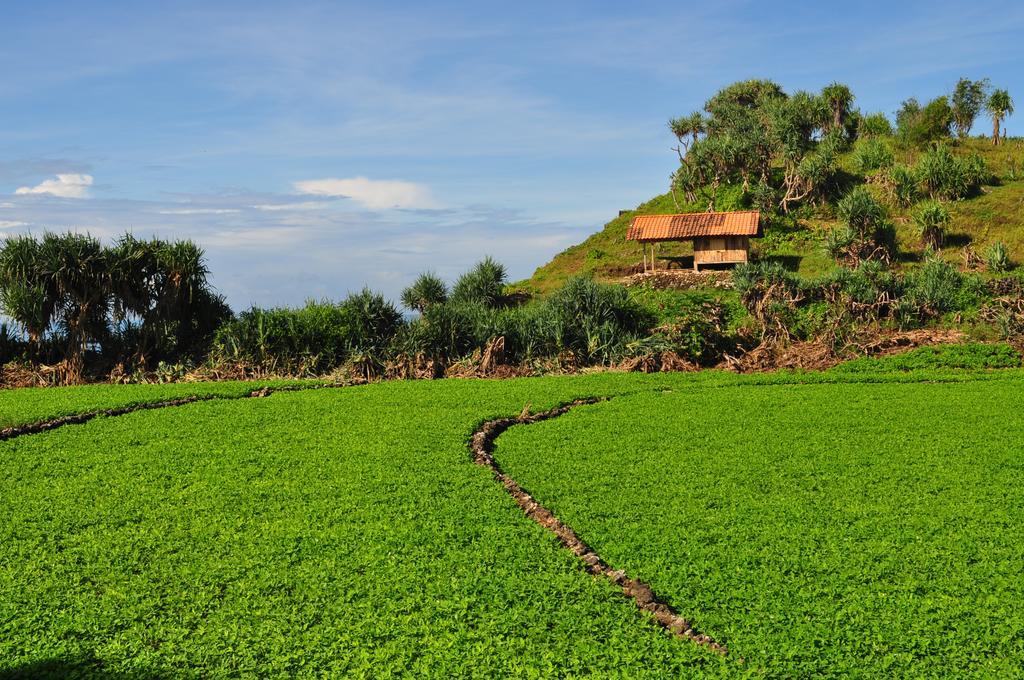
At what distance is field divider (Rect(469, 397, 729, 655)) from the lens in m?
5.84

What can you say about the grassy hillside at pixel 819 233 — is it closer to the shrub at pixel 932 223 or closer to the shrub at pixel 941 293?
the shrub at pixel 932 223

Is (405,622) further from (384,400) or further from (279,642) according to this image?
(384,400)

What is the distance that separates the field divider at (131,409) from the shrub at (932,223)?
26097mm

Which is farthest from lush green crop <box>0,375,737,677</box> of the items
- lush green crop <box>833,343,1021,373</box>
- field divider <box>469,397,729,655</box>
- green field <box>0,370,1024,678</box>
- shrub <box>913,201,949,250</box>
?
shrub <box>913,201,949,250</box>

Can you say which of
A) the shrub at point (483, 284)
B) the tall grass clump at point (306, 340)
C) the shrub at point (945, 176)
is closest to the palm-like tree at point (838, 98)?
the shrub at point (945, 176)

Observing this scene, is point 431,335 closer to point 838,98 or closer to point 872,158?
point 872,158

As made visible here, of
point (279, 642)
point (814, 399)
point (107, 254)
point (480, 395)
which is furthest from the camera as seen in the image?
point (107, 254)

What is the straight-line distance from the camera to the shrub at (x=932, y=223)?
3312 cm

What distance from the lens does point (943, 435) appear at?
36.5ft

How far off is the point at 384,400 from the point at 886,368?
1078 centimetres

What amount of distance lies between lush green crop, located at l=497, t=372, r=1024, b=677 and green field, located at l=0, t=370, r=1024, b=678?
0.03 metres

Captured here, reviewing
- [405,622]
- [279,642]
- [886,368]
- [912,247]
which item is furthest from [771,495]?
[912,247]

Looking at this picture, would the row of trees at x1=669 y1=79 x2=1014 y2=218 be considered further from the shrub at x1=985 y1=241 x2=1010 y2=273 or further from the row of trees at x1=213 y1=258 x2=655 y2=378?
the row of trees at x1=213 y1=258 x2=655 y2=378

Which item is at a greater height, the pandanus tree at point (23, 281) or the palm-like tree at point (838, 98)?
the palm-like tree at point (838, 98)
